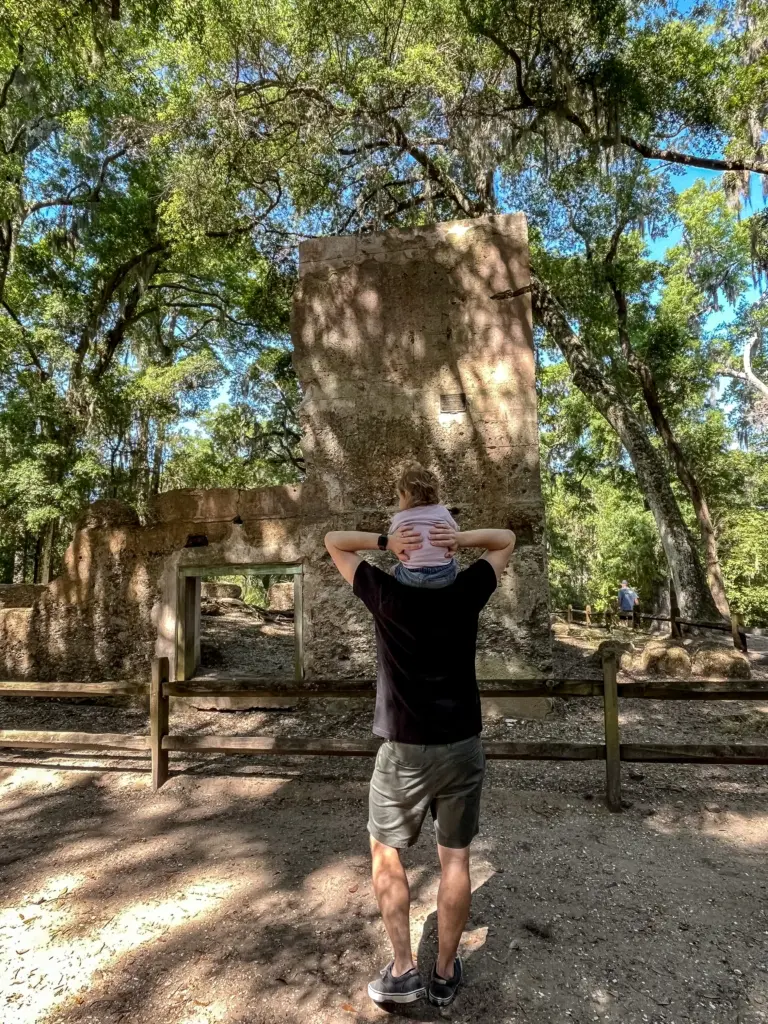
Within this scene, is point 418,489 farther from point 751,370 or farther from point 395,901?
point 751,370

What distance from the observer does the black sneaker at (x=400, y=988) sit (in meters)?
2.31

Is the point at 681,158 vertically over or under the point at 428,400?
over

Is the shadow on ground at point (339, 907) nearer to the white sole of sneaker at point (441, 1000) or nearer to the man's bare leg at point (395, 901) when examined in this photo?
the white sole of sneaker at point (441, 1000)

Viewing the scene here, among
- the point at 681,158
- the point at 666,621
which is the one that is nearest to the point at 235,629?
the point at 666,621

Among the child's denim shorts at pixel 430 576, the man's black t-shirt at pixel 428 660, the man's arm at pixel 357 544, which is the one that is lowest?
the man's black t-shirt at pixel 428 660

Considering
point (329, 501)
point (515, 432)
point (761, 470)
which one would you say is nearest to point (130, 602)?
point (329, 501)

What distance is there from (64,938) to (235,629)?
11.6 m

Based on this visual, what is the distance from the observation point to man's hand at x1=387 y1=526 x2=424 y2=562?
2.40 m

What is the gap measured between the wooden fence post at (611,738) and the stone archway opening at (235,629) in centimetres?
409

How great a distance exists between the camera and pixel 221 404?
64.0ft

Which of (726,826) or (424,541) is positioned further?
(726,826)

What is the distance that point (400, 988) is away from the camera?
2330 mm

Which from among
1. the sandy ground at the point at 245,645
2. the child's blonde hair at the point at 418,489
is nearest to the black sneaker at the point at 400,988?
the child's blonde hair at the point at 418,489

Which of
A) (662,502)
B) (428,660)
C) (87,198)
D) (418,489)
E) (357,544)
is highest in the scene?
(87,198)
